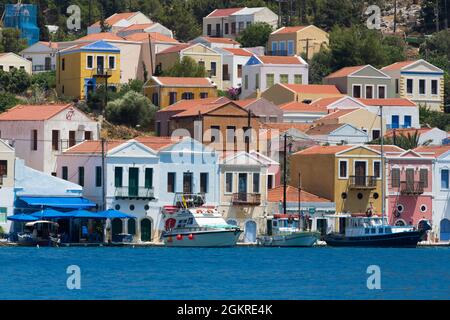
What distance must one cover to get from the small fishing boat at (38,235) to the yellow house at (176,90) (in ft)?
92.6

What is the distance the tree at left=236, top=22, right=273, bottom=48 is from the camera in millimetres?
135375

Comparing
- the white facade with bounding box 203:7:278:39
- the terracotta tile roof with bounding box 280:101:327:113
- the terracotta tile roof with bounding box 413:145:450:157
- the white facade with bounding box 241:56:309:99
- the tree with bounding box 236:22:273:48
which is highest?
the white facade with bounding box 203:7:278:39

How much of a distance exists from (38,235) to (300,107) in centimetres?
3202

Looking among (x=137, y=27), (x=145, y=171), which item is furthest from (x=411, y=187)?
(x=137, y=27)

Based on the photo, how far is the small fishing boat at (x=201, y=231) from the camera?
8206 centimetres

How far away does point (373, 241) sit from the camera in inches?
3415

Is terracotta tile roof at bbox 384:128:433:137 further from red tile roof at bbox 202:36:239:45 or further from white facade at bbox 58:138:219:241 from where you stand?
red tile roof at bbox 202:36:239:45

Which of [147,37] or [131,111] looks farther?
[147,37]

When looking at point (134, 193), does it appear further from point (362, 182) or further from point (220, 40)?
point (220, 40)

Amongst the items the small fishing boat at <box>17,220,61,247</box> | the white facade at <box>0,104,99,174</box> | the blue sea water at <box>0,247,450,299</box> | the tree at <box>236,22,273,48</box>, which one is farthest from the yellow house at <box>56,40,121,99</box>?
the blue sea water at <box>0,247,450,299</box>

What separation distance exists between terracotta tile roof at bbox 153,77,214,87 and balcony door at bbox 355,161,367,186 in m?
20.9

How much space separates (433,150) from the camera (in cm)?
9469

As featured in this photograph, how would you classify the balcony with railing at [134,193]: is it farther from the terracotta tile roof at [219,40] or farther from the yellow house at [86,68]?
the terracotta tile roof at [219,40]
